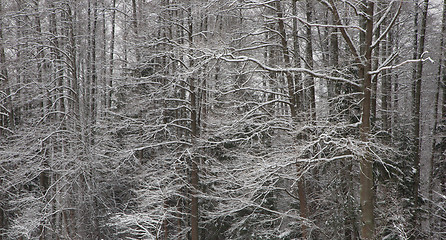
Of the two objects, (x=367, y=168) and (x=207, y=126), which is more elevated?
(x=207, y=126)

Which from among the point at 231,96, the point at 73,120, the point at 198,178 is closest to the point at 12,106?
the point at 73,120

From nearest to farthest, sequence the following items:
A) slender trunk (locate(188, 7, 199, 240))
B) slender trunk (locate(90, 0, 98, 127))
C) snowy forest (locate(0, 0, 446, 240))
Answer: snowy forest (locate(0, 0, 446, 240)), slender trunk (locate(188, 7, 199, 240)), slender trunk (locate(90, 0, 98, 127))

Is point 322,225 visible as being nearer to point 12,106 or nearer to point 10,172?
point 10,172

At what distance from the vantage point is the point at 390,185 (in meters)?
11.4

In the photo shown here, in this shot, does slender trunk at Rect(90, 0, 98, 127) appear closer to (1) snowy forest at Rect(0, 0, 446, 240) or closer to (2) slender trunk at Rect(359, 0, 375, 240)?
(1) snowy forest at Rect(0, 0, 446, 240)

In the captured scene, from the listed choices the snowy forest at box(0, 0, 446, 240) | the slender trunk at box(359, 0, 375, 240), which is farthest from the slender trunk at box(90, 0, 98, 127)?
the slender trunk at box(359, 0, 375, 240)

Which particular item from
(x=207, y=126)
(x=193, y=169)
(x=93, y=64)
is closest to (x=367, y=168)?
(x=207, y=126)

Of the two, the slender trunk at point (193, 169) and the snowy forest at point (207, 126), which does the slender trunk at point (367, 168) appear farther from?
the slender trunk at point (193, 169)

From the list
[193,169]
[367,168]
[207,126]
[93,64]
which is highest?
[93,64]

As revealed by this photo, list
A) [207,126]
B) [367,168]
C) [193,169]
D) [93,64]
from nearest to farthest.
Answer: [367,168]
[207,126]
[193,169]
[93,64]

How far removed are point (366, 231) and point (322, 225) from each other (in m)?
4.80

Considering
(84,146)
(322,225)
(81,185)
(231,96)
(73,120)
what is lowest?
(322,225)

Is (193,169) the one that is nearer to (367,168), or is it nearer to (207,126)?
(207,126)

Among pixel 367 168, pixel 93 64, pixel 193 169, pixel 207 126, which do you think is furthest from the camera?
pixel 93 64
